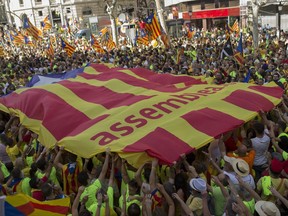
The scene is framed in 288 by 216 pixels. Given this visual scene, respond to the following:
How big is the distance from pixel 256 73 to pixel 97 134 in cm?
596

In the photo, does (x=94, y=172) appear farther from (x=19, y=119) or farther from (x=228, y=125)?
(x=19, y=119)

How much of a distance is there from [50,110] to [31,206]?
3.24m

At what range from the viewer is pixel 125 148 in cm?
488

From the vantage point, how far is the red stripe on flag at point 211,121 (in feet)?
17.9

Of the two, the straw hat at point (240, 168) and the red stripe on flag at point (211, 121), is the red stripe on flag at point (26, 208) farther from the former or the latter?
the red stripe on flag at point (211, 121)

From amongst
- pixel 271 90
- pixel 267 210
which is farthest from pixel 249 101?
pixel 267 210

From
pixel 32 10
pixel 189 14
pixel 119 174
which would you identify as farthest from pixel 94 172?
pixel 32 10

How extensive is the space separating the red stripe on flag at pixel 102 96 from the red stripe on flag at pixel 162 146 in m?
1.38

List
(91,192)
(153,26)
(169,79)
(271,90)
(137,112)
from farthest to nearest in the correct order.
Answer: (153,26) < (169,79) < (271,90) < (137,112) < (91,192)

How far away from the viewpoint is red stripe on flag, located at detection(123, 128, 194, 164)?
15.5 ft

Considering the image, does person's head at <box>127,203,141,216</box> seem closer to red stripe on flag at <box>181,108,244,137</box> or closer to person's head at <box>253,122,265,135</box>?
red stripe on flag at <box>181,108,244,137</box>

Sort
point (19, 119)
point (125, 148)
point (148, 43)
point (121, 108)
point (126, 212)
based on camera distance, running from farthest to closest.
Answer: point (148, 43) → point (19, 119) → point (121, 108) → point (125, 148) → point (126, 212)

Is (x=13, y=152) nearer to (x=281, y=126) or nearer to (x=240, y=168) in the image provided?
(x=240, y=168)

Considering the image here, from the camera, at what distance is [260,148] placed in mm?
5207
